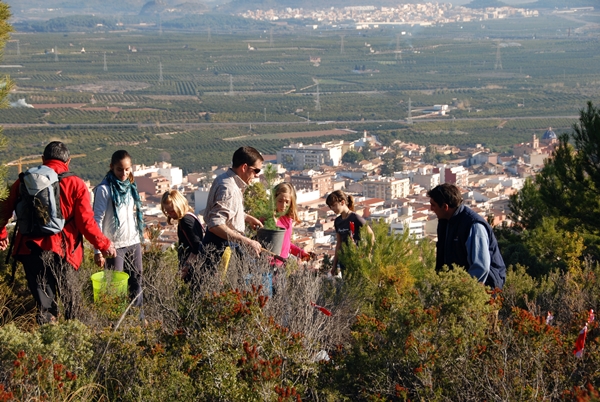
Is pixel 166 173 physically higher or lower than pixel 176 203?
lower

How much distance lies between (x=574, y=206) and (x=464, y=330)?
5561mm

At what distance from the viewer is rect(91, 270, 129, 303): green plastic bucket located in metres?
3.75

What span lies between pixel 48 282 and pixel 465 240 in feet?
5.27

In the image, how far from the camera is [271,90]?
296 feet

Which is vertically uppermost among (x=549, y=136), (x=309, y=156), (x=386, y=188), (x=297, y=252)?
(x=297, y=252)

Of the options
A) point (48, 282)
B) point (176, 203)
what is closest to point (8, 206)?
point (48, 282)

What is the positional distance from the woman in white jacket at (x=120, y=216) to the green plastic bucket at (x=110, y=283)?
0.14 metres

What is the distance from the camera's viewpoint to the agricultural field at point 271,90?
60688 millimetres

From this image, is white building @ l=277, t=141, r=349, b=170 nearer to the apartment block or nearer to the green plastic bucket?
the apartment block

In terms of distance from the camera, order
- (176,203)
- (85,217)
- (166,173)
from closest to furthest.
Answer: (85,217), (176,203), (166,173)

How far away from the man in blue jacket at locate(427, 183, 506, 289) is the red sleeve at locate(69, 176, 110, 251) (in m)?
1.29

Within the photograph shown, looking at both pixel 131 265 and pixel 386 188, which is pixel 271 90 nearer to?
pixel 386 188

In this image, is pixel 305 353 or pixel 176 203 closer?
pixel 305 353

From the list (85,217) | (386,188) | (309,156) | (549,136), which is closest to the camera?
(85,217)
